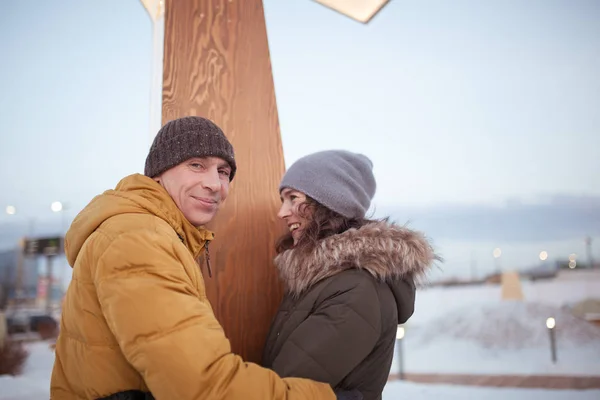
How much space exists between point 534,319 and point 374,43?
172 inches

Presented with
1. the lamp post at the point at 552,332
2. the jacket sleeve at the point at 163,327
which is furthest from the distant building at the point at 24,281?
the lamp post at the point at 552,332

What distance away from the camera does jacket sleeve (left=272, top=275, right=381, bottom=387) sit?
119cm

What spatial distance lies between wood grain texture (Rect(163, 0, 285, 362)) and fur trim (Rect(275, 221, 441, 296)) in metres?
0.39

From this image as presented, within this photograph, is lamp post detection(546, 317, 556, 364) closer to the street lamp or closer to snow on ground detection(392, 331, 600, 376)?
snow on ground detection(392, 331, 600, 376)

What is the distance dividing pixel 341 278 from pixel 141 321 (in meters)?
0.66

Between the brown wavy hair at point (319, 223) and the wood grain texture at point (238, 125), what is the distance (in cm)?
36

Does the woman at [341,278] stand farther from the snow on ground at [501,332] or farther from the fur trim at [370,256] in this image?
the snow on ground at [501,332]

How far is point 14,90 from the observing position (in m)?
4.07

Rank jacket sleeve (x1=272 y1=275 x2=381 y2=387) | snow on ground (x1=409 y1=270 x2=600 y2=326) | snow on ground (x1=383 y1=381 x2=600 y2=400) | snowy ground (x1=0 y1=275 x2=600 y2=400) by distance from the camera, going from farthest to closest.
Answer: snow on ground (x1=409 y1=270 x2=600 y2=326)
snowy ground (x1=0 y1=275 x2=600 y2=400)
snow on ground (x1=383 y1=381 x2=600 y2=400)
jacket sleeve (x1=272 y1=275 x2=381 y2=387)

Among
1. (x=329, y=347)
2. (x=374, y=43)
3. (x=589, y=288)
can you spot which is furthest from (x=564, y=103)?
(x=329, y=347)

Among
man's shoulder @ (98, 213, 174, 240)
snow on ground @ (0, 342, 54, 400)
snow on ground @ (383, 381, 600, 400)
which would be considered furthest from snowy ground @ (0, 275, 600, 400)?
man's shoulder @ (98, 213, 174, 240)

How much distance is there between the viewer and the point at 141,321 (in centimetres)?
85

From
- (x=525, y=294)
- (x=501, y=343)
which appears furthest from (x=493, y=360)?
(x=525, y=294)

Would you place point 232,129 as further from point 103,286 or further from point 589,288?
point 589,288
